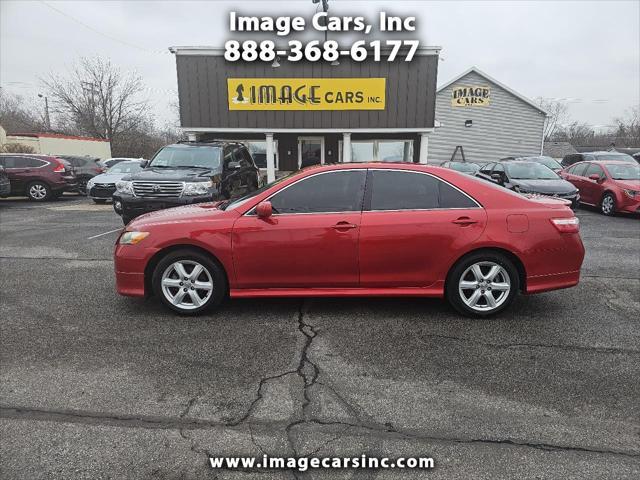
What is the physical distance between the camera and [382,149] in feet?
56.7

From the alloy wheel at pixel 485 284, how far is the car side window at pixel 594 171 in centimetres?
995

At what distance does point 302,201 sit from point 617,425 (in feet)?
9.72

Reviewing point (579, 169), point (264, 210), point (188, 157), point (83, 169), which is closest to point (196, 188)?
point (188, 157)

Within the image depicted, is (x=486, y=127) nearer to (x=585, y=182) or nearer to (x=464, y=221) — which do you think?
(x=585, y=182)

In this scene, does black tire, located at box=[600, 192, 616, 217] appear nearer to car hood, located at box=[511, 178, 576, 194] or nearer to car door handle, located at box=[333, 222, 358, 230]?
car hood, located at box=[511, 178, 576, 194]

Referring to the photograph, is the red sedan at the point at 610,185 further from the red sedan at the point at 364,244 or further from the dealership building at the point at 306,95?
the red sedan at the point at 364,244

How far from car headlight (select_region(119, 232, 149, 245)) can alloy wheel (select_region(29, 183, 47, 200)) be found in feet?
44.6

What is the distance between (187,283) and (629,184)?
1173cm

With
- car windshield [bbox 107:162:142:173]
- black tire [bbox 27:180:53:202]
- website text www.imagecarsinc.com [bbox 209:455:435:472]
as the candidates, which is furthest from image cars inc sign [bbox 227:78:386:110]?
website text www.imagecarsinc.com [bbox 209:455:435:472]

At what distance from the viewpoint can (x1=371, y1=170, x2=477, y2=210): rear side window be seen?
4066 mm

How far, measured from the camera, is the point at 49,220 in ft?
35.6

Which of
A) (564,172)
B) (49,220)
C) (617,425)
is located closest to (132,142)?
(49,220)

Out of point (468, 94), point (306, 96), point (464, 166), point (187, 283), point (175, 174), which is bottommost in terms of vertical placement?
point (187, 283)

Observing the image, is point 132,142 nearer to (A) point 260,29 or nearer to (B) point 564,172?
(A) point 260,29
